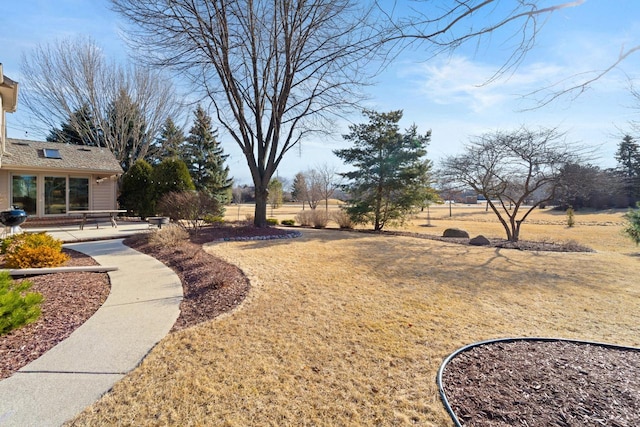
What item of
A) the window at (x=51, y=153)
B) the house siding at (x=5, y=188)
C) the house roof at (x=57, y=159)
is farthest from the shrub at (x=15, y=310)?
the window at (x=51, y=153)

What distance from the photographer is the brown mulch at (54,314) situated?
2686mm

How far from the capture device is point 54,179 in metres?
13.4

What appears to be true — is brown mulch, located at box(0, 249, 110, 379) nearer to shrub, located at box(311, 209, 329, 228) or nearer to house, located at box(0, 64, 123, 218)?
house, located at box(0, 64, 123, 218)

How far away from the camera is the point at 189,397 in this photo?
2.10 m

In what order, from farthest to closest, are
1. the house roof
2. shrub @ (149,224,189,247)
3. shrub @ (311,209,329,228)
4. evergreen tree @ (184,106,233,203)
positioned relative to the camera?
evergreen tree @ (184,106,233,203) < shrub @ (311,209,329,228) < the house roof < shrub @ (149,224,189,247)

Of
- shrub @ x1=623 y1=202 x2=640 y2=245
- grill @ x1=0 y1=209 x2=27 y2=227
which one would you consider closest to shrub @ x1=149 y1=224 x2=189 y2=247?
grill @ x1=0 y1=209 x2=27 y2=227

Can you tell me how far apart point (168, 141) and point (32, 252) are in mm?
20014

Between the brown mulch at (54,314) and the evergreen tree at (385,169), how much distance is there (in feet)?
36.4

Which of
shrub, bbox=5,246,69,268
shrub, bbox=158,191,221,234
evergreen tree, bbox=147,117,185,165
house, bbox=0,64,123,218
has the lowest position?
shrub, bbox=5,246,69,268

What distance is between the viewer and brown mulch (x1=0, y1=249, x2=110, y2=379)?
2686mm

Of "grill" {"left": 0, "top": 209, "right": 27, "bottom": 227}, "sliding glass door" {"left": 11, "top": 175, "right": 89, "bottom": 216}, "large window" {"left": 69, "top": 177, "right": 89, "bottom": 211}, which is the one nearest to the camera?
"grill" {"left": 0, "top": 209, "right": 27, "bottom": 227}

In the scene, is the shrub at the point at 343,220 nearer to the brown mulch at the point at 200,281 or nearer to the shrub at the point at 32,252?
the brown mulch at the point at 200,281

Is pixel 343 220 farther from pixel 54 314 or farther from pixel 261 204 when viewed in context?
pixel 54 314

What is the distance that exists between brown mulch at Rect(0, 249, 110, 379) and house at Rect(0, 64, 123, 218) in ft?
35.6
